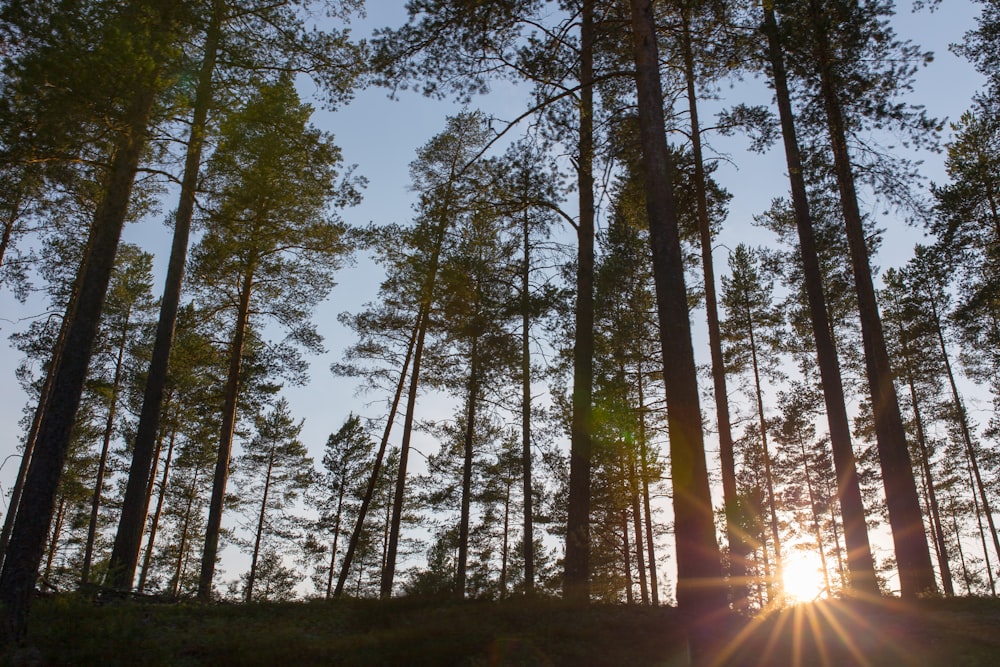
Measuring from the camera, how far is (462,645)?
6.77 m

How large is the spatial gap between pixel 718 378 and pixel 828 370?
2.64m

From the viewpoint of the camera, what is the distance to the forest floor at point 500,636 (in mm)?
6266

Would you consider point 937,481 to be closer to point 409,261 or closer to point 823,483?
point 823,483

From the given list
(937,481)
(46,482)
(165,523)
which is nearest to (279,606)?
(46,482)

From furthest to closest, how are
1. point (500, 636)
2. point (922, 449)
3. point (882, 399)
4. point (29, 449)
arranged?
1. point (922, 449)
2. point (29, 449)
3. point (882, 399)
4. point (500, 636)

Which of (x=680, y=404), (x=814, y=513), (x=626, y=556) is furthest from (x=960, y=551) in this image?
(x=680, y=404)

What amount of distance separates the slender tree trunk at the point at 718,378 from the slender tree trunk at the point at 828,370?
6.45 ft

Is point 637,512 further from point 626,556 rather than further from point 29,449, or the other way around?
point 29,449

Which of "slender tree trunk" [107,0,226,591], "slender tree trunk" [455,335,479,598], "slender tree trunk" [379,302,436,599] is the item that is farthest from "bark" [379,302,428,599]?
"slender tree trunk" [107,0,226,591]

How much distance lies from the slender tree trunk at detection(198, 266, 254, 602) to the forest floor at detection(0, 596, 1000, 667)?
5239 millimetres

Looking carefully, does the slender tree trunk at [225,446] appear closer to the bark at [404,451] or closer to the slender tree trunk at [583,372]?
the bark at [404,451]

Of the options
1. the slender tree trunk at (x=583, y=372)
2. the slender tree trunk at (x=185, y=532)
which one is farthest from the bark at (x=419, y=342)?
the slender tree trunk at (x=185, y=532)

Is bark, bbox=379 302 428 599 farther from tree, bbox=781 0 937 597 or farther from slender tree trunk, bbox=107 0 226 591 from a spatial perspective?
tree, bbox=781 0 937 597

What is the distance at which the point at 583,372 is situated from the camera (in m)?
10.8
